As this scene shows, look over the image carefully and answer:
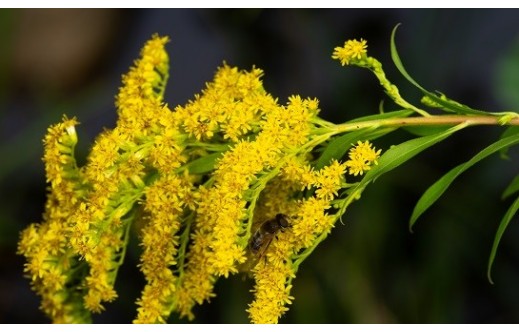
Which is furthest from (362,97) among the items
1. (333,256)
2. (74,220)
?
(74,220)

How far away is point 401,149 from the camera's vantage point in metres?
1.04

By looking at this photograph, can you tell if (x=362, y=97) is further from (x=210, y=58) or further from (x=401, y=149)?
(x=401, y=149)

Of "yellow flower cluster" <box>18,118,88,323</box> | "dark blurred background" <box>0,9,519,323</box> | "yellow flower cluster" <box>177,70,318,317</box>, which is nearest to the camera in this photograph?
"yellow flower cluster" <box>177,70,318,317</box>

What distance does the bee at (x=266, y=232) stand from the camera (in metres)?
1.09

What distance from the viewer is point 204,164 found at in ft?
3.60

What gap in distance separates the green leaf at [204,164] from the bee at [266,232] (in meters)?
0.11

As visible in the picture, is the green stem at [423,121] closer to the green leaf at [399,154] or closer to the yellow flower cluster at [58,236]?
the green leaf at [399,154]

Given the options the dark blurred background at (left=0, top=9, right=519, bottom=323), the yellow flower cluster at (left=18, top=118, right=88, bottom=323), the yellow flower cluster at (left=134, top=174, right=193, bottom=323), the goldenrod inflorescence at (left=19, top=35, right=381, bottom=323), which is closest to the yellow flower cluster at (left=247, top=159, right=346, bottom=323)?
the goldenrod inflorescence at (left=19, top=35, right=381, bottom=323)

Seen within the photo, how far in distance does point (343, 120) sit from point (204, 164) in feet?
Answer: 3.75

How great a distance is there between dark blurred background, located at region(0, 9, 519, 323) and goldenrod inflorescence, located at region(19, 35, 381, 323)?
2.92ft

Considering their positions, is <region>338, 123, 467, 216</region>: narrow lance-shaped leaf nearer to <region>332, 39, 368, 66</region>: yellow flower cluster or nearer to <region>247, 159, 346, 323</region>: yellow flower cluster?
<region>247, 159, 346, 323</region>: yellow flower cluster

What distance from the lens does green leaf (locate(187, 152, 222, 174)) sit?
43.0 inches

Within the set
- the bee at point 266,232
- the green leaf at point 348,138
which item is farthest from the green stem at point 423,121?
the bee at point 266,232

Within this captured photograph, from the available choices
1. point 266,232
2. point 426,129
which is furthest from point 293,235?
point 426,129
